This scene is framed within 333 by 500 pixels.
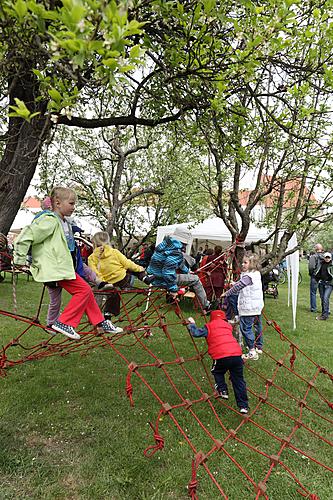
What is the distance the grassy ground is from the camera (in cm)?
261

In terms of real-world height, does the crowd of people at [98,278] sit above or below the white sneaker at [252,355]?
above

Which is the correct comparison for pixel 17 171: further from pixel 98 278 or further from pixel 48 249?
pixel 98 278

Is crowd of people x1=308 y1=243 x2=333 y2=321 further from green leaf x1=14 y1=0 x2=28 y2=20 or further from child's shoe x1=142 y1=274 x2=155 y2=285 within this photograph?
green leaf x1=14 y1=0 x2=28 y2=20

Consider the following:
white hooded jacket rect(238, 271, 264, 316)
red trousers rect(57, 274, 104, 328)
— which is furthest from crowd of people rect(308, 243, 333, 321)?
red trousers rect(57, 274, 104, 328)

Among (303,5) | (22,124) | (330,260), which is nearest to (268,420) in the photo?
(22,124)

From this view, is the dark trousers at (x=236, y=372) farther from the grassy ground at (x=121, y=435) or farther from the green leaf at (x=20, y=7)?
the green leaf at (x=20, y=7)

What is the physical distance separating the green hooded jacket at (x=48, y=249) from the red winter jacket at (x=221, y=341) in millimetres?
1500

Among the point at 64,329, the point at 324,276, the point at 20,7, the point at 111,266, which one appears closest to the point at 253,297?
the point at 111,266

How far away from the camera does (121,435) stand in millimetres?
3189

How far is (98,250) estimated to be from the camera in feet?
14.2

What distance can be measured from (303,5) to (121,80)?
10.4ft

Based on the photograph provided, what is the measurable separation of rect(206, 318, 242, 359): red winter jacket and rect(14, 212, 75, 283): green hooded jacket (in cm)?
150

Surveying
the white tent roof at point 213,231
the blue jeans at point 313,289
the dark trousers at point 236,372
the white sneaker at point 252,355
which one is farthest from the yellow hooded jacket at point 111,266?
the blue jeans at point 313,289

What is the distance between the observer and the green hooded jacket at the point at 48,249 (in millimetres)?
2773
